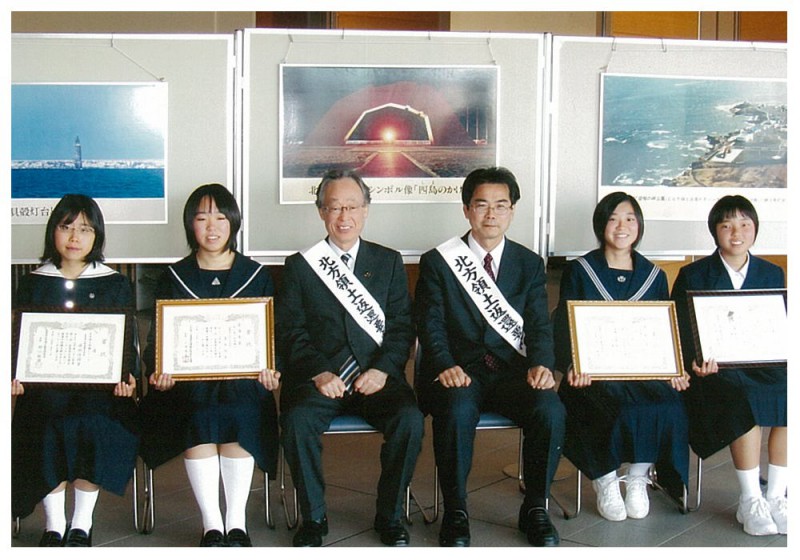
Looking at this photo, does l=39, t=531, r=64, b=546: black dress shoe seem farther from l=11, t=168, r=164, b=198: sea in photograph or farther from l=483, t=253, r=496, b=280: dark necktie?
l=483, t=253, r=496, b=280: dark necktie

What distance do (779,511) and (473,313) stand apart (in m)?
1.37

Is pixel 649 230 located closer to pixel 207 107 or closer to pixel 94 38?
pixel 207 107

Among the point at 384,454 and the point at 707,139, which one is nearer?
the point at 384,454

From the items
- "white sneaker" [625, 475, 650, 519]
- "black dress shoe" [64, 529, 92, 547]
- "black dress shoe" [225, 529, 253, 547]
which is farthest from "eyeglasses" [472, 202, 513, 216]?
"black dress shoe" [64, 529, 92, 547]

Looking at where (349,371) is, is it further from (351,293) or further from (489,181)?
(489,181)

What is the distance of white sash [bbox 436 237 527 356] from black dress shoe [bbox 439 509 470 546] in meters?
0.71

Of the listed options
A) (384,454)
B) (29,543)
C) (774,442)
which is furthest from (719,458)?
(29,543)

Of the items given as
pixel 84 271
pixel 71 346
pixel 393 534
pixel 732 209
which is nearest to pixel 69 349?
pixel 71 346

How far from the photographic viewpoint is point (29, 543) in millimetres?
3008

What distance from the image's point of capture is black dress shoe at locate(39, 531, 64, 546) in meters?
2.89

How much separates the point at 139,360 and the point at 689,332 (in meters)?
2.20

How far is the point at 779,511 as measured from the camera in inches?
126

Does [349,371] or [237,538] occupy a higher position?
[349,371]

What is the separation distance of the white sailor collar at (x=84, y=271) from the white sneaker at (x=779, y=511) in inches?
105
